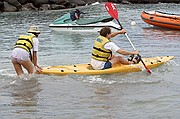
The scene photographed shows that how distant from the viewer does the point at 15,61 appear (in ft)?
29.5

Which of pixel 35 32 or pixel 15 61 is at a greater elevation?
pixel 35 32

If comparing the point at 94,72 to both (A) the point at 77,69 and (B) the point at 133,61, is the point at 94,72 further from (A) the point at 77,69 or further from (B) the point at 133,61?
(B) the point at 133,61

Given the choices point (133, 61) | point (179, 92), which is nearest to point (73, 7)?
point (133, 61)

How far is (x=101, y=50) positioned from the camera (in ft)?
31.7

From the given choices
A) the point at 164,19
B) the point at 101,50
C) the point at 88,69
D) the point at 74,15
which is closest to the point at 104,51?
the point at 101,50

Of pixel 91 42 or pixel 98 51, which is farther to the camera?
pixel 91 42

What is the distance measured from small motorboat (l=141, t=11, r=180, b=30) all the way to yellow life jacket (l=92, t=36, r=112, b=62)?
11.1 m

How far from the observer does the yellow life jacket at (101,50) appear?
9.53 m

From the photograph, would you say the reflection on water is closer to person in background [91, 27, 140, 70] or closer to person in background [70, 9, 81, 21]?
person in background [91, 27, 140, 70]

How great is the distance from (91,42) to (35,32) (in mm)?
7872

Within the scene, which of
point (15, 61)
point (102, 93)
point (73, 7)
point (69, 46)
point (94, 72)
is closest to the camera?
point (102, 93)

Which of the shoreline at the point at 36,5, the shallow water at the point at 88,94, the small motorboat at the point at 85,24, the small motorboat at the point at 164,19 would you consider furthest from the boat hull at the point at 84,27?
the shoreline at the point at 36,5

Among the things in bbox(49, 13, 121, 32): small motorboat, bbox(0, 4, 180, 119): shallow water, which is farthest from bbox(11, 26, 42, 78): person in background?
bbox(49, 13, 121, 32): small motorboat

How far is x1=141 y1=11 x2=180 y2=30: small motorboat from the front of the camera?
20.2 metres
